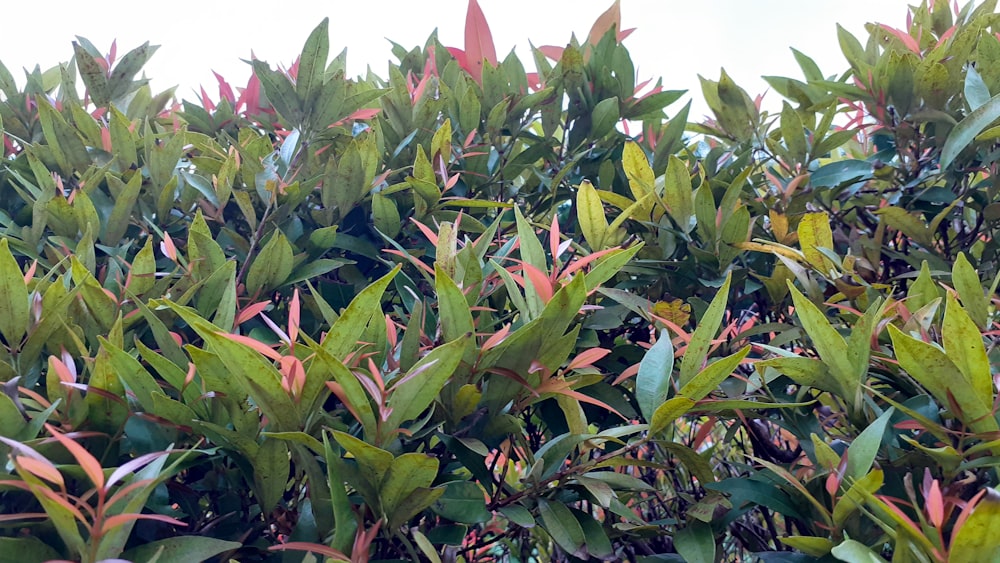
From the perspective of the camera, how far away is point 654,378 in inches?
40.5

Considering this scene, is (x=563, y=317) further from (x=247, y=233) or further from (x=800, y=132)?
(x=800, y=132)

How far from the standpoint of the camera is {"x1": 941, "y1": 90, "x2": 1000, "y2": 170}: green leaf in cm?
134

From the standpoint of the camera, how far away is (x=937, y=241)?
1.59m

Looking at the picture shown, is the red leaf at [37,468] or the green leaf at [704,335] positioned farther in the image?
the green leaf at [704,335]

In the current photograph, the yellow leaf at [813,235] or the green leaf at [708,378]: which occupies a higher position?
the yellow leaf at [813,235]

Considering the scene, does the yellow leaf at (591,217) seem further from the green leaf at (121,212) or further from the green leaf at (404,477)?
the green leaf at (121,212)

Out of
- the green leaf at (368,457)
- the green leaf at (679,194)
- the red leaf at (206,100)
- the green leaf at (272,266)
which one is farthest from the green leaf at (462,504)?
the red leaf at (206,100)

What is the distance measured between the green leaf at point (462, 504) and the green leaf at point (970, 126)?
1076mm

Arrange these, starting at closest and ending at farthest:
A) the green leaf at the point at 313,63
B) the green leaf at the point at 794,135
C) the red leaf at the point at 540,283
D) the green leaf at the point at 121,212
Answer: the red leaf at the point at 540,283, the green leaf at the point at 121,212, the green leaf at the point at 313,63, the green leaf at the point at 794,135

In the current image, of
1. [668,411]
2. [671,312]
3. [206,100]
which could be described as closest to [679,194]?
[671,312]

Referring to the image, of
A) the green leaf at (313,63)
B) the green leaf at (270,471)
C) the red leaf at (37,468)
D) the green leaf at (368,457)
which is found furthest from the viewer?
the green leaf at (313,63)

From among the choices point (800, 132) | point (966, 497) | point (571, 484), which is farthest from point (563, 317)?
point (800, 132)

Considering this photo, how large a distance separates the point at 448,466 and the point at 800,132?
1.06 meters

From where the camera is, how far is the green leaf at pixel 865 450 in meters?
0.91
